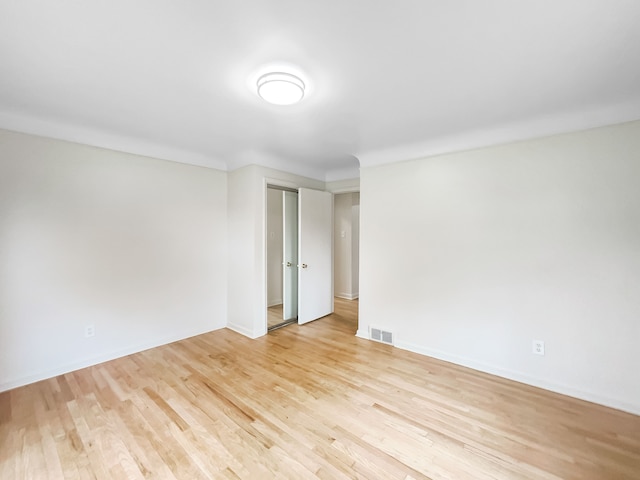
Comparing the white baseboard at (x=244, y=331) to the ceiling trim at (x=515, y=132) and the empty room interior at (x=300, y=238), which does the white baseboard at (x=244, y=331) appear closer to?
the empty room interior at (x=300, y=238)

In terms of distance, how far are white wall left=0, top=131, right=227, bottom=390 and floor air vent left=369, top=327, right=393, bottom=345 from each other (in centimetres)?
218

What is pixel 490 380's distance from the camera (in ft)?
8.05

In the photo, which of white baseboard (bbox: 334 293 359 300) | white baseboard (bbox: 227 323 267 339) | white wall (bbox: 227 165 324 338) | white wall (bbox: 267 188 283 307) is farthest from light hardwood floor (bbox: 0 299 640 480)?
white baseboard (bbox: 334 293 359 300)

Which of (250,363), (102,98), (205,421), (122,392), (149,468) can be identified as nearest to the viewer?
(149,468)

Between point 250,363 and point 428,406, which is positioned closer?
point 428,406

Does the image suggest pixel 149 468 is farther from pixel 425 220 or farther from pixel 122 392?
pixel 425 220

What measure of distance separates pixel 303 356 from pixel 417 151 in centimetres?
264

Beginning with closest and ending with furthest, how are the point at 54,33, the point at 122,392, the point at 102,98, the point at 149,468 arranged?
1. the point at 54,33
2. the point at 149,468
3. the point at 102,98
4. the point at 122,392

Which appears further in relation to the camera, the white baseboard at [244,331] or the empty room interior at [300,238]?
the white baseboard at [244,331]

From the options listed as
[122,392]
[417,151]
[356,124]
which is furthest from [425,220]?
[122,392]

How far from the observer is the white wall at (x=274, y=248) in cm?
494

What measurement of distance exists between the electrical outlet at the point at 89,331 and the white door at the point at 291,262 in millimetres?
2288

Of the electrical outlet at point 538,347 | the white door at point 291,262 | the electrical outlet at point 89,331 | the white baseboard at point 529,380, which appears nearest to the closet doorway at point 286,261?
the white door at point 291,262

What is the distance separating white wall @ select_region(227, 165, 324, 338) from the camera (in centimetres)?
346
